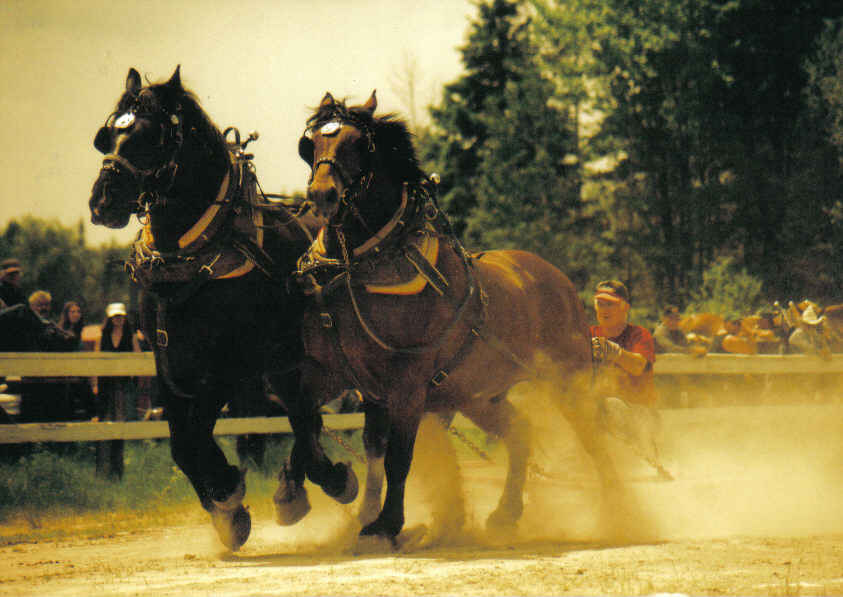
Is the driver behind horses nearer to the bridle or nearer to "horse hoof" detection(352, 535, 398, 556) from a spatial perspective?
"horse hoof" detection(352, 535, 398, 556)

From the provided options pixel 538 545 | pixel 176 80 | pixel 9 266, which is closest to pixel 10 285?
pixel 9 266

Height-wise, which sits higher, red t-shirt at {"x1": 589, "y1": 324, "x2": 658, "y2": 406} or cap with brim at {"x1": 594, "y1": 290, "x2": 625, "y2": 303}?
cap with brim at {"x1": 594, "y1": 290, "x2": 625, "y2": 303}

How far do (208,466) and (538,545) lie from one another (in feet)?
6.81

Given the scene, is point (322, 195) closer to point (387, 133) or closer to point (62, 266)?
point (387, 133)

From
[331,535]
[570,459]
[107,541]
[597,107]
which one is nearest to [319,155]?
[331,535]

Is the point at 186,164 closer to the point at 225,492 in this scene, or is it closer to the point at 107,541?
the point at 225,492

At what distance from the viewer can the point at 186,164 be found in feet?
19.3

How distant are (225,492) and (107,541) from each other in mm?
1552

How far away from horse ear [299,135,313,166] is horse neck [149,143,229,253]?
0.55m

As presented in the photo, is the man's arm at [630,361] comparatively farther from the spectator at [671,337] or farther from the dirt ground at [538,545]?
the spectator at [671,337]

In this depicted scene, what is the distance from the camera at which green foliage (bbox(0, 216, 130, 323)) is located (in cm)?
6806

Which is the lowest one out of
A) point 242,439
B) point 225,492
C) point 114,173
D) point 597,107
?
point 242,439

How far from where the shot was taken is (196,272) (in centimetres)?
580

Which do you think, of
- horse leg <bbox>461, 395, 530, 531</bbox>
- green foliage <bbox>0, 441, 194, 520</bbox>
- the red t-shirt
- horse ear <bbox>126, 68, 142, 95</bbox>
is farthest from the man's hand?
horse ear <bbox>126, 68, 142, 95</bbox>
